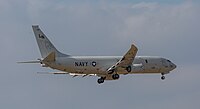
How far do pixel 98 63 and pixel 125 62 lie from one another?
16.0 ft

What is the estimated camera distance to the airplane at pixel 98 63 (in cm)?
16000

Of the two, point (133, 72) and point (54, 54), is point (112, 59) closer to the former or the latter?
point (133, 72)

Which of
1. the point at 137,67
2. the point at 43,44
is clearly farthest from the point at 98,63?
the point at 43,44

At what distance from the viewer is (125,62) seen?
162625mm

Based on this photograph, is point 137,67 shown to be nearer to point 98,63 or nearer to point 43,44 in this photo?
point 98,63

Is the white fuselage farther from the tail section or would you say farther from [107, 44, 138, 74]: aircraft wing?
the tail section

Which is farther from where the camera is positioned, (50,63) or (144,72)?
(144,72)

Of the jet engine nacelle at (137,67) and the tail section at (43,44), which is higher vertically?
the tail section at (43,44)

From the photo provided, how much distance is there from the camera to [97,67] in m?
164

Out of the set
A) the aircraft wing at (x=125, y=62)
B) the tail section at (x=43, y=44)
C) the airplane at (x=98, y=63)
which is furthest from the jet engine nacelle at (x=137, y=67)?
the tail section at (x=43, y=44)

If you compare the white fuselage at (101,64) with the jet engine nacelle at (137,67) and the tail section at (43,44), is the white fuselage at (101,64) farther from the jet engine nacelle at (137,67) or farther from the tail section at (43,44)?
the tail section at (43,44)

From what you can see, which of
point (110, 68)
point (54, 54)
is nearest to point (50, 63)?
point (54, 54)

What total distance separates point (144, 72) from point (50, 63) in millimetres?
19191

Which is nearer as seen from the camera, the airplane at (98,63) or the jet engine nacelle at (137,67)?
the airplane at (98,63)
